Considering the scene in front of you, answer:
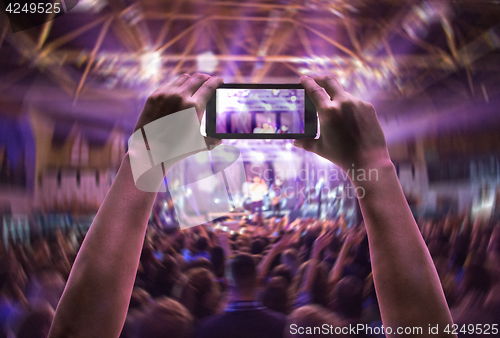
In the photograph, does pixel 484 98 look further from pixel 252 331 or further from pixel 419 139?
pixel 252 331

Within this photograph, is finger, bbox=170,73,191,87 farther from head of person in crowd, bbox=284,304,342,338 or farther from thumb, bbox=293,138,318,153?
head of person in crowd, bbox=284,304,342,338

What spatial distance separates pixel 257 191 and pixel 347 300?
352mm

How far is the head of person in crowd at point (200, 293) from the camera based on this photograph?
0.59 meters

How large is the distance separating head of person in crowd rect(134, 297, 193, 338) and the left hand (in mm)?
437

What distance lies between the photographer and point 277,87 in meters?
0.49

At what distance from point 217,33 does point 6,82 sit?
0.56 m

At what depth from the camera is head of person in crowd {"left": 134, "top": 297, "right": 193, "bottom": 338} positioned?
0.59 metres

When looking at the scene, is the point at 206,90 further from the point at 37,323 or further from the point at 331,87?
the point at 37,323

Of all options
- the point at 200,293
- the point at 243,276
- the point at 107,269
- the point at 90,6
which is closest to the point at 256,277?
the point at 243,276

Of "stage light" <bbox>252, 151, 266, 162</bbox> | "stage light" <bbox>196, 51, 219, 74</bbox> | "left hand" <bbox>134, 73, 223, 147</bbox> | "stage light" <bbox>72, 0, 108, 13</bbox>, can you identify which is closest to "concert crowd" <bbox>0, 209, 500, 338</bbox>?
"stage light" <bbox>252, 151, 266, 162</bbox>

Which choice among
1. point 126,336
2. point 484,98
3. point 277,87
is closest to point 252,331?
point 126,336

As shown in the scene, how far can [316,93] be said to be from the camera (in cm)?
47

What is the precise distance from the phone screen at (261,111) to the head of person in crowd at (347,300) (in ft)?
1.35

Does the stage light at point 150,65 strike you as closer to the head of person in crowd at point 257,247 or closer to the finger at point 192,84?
the finger at point 192,84
